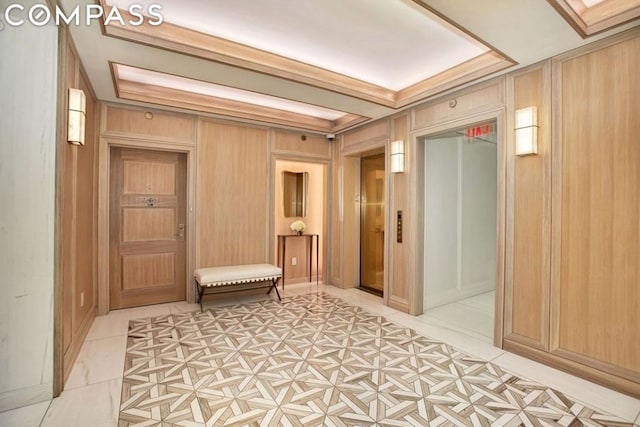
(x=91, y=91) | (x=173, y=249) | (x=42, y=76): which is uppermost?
(x=91, y=91)

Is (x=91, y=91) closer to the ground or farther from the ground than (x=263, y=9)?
closer to the ground

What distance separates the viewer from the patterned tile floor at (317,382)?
194 centimetres

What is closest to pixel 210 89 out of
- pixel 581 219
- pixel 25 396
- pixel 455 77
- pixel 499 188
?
pixel 455 77

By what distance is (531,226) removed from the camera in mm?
2754

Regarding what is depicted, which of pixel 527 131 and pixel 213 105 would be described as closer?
pixel 527 131

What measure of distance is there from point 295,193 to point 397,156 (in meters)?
2.06

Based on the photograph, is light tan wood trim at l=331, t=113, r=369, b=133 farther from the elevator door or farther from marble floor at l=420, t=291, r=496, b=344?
marble floor at l=420, t=291, r=496, b=344

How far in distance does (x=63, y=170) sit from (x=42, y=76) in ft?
2.06

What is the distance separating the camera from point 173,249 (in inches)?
170

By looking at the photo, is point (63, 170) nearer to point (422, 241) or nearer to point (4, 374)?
point (4, 374)

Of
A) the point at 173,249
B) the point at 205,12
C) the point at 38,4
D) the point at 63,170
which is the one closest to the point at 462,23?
the point at 205,12

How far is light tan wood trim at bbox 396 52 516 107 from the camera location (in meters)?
2.83

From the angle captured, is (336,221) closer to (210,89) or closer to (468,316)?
(468,316)

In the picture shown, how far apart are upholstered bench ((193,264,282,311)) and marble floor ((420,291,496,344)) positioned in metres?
2.11
